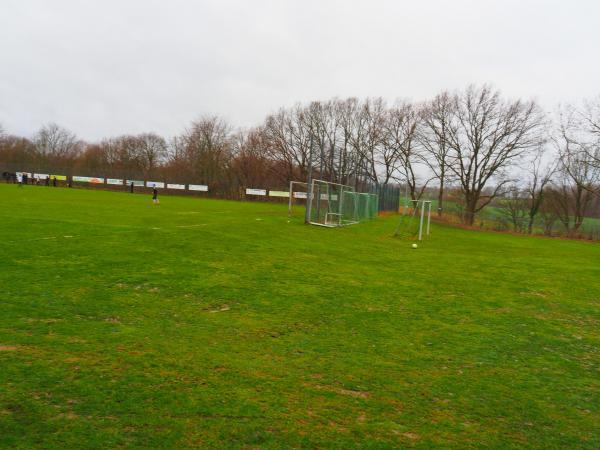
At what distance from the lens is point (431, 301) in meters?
7.46

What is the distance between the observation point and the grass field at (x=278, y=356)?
307 centimetres

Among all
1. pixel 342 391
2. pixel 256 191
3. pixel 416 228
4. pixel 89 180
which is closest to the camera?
pixel 342 391

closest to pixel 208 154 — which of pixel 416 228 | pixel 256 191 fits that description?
pixel 256 191

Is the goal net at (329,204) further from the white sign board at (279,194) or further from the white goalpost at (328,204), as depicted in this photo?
the white sign board at (279,194)

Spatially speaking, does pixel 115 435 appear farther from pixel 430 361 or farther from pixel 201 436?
pixel 430 361

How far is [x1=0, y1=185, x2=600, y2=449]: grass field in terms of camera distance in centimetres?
307

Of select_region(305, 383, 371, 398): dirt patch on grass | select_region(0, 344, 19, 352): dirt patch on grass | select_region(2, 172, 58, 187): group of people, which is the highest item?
select_region(2, 172, 58, 187): group of people

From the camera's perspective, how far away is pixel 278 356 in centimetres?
453

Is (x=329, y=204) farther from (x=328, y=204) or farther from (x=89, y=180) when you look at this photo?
(x=89, y=180)

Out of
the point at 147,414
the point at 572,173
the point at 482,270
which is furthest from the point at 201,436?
the point at 572,173

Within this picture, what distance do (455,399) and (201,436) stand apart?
223 centimetres

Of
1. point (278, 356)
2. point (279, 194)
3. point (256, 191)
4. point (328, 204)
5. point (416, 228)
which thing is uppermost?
point (256, 191)

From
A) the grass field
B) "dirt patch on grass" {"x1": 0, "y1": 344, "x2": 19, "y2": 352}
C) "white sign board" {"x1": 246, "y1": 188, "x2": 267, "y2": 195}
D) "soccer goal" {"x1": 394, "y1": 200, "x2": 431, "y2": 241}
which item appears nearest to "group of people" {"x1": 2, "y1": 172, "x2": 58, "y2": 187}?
"white sign board" {"x1": 246, "y1": 188, "x2": 267, "y2": 195}

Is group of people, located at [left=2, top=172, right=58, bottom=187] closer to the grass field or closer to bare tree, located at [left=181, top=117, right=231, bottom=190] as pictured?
bare tree, located at [left=181, top=117, right=231, bottom=190]
